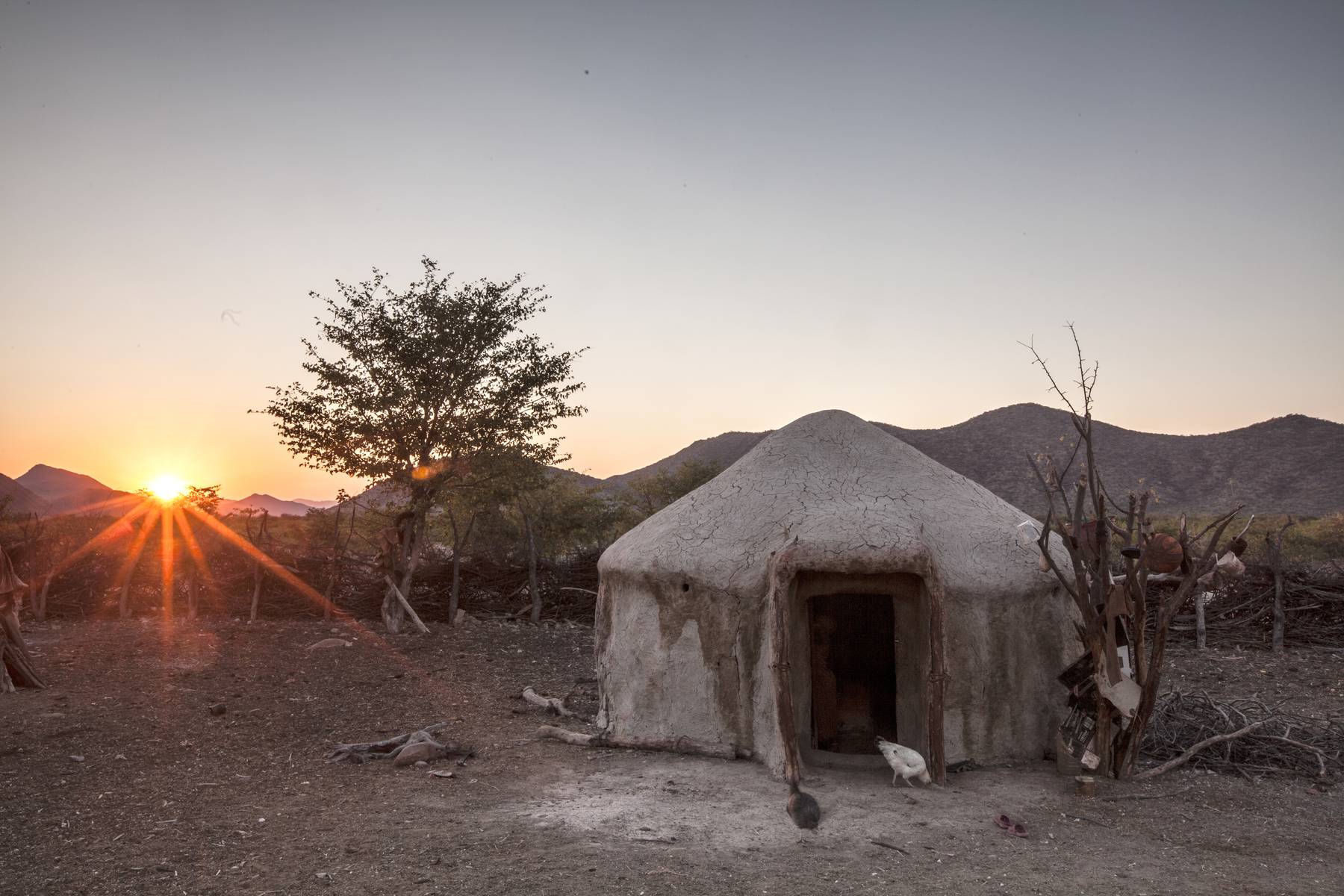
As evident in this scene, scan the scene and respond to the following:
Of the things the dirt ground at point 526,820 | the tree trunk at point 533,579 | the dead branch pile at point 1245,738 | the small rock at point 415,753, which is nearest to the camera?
the dirt ground at point 526,820

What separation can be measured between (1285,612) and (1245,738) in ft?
22.8

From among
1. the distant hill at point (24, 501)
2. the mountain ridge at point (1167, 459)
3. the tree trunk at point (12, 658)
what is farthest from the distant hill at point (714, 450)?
the tree trunk at point (12, 658)

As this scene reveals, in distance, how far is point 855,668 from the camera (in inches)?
350

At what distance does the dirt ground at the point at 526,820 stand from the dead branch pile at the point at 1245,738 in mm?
281

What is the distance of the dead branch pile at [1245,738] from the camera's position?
282 inches

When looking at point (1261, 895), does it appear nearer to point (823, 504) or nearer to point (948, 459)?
point (823, 504)

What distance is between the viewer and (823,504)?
8.01 metres

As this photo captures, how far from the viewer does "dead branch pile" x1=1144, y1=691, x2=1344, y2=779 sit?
23.5 ft

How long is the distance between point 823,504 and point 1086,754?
290 centimetres

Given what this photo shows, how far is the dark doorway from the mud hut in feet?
0.06

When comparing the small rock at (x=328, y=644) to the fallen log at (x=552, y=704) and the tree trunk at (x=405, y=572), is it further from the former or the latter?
the fallen log at (x=552, y=704)

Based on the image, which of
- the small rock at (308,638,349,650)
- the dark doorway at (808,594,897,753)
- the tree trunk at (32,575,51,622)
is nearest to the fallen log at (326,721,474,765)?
the dark doorway at (808,594,897,753)

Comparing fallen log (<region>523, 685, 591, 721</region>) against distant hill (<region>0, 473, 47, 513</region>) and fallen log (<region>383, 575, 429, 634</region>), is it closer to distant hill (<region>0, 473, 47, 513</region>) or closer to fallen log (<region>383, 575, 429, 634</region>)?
fallen log (<region>383, 575, 429, 634</region>)

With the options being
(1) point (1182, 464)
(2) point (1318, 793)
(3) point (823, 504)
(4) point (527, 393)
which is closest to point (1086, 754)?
(2) point (1318, 793)
